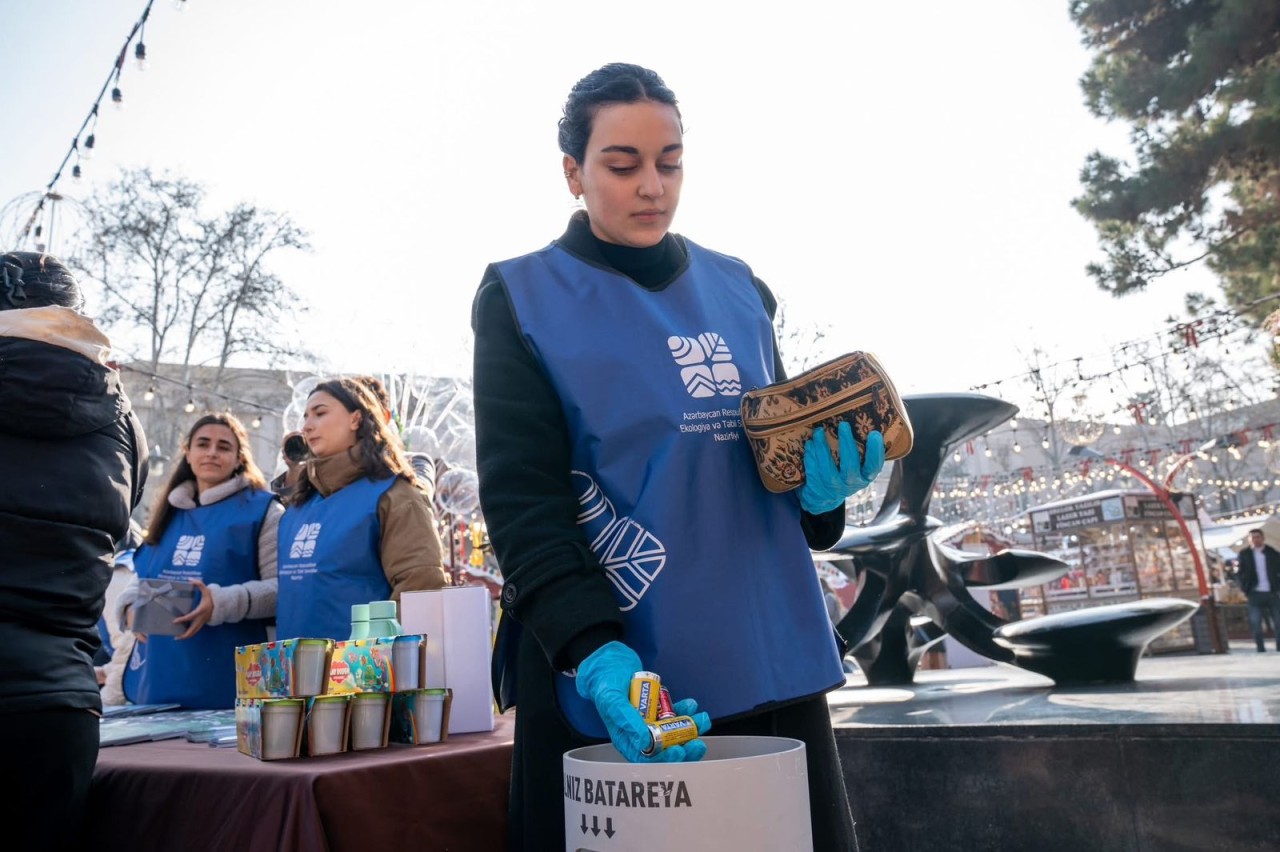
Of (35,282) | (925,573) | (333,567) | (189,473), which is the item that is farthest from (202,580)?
(925,573)

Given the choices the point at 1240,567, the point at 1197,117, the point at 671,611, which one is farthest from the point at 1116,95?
the point at 671,611

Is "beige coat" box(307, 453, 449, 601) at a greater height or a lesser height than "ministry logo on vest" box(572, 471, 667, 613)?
greater

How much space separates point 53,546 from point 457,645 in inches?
30.4

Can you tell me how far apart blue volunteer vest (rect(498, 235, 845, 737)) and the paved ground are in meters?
2.28

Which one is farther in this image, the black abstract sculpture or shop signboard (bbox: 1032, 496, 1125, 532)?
shop signboard (bbox: 1032, 496, 1125, 532)

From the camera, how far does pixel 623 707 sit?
1.09m

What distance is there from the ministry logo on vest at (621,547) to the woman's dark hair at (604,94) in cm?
56

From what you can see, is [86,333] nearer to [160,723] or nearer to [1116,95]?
[160,723]

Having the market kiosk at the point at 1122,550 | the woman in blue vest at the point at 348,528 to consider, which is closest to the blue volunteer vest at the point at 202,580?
the woman in blue vest at the point at 348,528

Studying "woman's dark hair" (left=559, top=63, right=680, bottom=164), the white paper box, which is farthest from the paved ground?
"woman's dark hair" (left=559, top=63, right=680, bottom=164)

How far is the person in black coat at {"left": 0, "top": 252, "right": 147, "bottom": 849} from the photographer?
1.61 metres

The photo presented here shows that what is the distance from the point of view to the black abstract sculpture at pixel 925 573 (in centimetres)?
552

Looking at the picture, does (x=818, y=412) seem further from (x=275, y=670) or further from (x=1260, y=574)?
(x=1260, y=574)

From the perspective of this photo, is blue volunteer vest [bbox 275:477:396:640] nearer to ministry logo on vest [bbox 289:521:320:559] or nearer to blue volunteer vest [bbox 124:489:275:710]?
ministry logo on vest [bbox 289:521:320:559]
